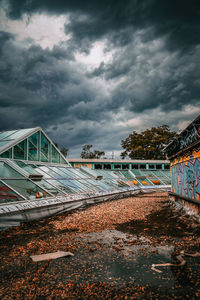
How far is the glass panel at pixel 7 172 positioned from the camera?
9738 mm

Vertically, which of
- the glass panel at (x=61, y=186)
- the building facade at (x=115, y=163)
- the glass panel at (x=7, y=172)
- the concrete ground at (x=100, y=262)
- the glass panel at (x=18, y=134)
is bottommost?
the concrete ground at (x=100, y=262)

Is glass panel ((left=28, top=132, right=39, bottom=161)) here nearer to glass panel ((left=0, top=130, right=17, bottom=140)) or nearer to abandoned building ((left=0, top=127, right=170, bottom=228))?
abandoned building ((left=0, top=127, right=170, bottom=228))

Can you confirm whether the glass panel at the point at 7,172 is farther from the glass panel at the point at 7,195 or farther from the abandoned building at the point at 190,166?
the abandoned building at the point at 190,166

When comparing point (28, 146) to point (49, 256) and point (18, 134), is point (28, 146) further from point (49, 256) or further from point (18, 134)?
point (49, 256)

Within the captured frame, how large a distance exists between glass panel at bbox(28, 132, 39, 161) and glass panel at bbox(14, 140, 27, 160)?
0.72 m

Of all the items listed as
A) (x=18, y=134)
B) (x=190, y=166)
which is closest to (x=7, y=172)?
(x=18, y=134)

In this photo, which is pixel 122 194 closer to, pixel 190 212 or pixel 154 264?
pixel 190 212

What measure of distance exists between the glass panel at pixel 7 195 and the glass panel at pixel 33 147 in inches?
373

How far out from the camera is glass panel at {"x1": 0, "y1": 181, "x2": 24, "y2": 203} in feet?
26.7

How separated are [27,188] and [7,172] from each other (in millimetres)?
1365

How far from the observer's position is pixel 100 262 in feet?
15.7

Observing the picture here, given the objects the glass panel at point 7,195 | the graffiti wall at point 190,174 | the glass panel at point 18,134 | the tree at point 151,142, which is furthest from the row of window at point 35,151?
the tree at point 151,142

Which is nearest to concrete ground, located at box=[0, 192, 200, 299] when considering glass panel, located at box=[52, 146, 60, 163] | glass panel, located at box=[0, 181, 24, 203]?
glass panel, located at box=[0, 181, 24, 203]

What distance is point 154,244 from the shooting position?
602 cm
